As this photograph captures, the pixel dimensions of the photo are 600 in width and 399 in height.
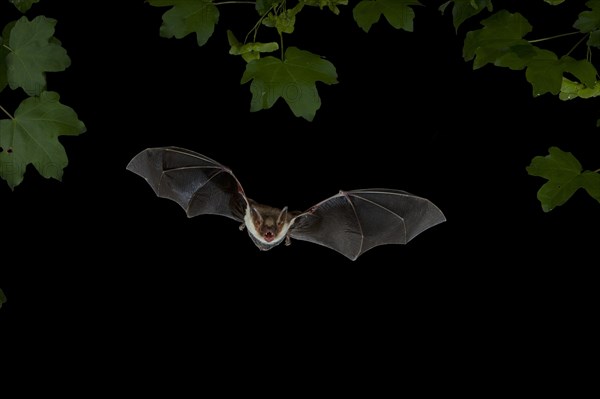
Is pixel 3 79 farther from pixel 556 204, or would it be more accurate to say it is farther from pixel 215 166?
pixel 556 204

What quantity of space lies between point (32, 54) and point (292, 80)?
0.93 meters

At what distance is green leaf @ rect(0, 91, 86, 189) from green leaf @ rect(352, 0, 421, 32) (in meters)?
1.05

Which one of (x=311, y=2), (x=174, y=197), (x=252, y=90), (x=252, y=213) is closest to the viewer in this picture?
(x=252, y=90)

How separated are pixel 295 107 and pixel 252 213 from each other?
86cm

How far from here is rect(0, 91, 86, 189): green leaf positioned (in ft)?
10.1

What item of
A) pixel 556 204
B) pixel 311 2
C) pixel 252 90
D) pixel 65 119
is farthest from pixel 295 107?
pixel 556 204

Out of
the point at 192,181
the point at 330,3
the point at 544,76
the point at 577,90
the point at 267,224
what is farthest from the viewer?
the point at 192,181

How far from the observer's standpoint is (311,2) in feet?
9.92

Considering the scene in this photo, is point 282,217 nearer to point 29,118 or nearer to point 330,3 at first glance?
point 330,3

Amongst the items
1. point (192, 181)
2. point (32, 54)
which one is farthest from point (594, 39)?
point (32, 54)

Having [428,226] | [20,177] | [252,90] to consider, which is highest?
[252,90]

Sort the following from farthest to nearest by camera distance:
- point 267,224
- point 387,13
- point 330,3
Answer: point 267,224, point 330,3, point 387,13

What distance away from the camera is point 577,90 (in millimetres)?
3156

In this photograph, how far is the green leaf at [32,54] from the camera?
300 centimetres
